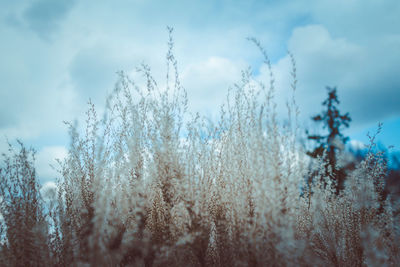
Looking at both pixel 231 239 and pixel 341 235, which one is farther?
pixel 341 235

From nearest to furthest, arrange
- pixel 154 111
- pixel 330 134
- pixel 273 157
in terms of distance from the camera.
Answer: pixel 273 157 → pixel 154 111 → pixel 330 134

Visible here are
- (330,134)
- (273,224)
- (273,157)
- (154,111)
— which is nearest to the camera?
(273,224)

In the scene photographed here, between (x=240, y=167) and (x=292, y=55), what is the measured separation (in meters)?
1.07

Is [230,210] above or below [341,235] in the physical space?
above

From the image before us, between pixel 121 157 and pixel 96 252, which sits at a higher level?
pixel 121 157

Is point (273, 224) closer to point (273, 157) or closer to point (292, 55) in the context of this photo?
point (273, 157)

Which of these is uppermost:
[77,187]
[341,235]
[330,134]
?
[330,134]

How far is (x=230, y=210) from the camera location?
223 centimetres

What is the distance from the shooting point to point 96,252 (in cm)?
143

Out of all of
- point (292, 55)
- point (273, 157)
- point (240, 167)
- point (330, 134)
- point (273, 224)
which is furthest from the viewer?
point (330, 134)

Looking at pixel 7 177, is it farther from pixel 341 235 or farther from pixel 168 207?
pixel 341 235

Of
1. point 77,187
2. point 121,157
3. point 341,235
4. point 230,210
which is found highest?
point 121,157

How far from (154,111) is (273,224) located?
149cm

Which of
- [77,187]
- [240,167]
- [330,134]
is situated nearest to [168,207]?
[240,167]
